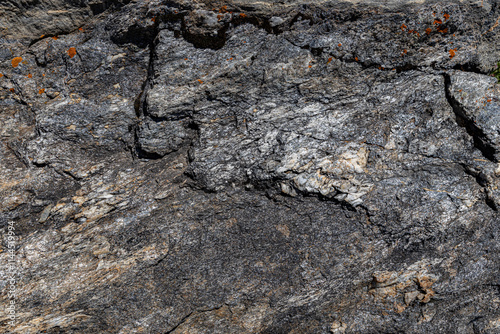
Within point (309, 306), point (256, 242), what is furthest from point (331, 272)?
point (256, 242)

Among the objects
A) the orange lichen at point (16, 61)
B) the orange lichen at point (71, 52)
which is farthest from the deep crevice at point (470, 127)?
the orange lichen at point (16, 61)

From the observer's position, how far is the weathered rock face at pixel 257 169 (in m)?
5.33

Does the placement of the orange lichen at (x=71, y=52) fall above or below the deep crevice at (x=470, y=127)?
above

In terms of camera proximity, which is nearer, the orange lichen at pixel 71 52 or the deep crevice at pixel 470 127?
the deep crevice at pixel 470 127

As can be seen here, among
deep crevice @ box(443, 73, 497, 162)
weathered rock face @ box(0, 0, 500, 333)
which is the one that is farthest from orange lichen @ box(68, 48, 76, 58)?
deep crevice @ box(443, 73, 497, 162)

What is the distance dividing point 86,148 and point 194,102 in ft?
7.47

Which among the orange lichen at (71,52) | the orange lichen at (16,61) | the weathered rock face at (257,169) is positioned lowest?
the weathered rock face at (257,169)

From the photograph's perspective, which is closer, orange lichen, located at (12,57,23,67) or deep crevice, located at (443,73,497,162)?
deep crevice, located at (443,73,497,162)

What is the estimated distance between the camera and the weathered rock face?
533 cm

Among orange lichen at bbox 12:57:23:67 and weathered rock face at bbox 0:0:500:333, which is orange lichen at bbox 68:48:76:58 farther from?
orange lichen at bbox 12:57:23:67

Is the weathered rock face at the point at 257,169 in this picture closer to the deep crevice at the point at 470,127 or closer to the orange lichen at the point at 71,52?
the deep crevice at the point at 470,127

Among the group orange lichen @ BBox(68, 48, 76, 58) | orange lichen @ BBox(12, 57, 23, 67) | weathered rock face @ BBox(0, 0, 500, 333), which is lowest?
weathered rock face @ BBox(0, 0, 500, 333)

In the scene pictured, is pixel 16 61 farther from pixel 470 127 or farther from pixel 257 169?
pixel 470 127

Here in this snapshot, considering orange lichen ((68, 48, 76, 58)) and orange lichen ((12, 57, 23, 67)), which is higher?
orange lichen ((68, 48, 76, 58))
